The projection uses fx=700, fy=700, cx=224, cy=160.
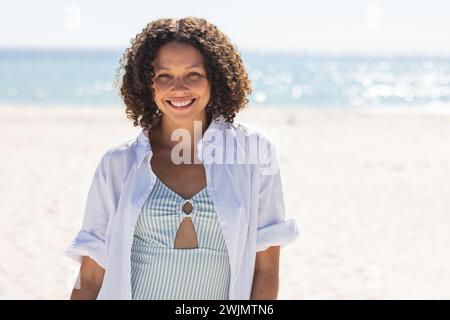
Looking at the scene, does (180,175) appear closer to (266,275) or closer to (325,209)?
(266,275)

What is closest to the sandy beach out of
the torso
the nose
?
the torso

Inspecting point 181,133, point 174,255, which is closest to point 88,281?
point 174,255

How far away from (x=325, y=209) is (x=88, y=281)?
7.10m

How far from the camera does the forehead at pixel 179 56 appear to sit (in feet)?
7.44

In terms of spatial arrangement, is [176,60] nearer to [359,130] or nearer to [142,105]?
[142,105]

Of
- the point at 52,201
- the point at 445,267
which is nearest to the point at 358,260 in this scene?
the point at 445,267

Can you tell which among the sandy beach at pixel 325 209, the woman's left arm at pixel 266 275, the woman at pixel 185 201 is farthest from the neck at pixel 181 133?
the sandy beach at pixel 325 209

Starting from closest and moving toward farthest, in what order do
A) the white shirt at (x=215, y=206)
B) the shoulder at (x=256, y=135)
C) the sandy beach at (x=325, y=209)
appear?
the white shirt at (x=215, y=206) → the shoulder at (x=256, y=135) → the sandy beach at (x=325, y=209)

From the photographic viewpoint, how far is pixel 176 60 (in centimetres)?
227

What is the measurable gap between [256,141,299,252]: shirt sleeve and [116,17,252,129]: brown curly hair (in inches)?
10.7

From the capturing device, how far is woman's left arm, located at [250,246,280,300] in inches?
88.3

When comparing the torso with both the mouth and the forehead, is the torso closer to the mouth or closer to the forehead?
the mouth

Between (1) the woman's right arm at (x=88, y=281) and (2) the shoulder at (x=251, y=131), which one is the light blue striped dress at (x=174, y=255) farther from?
(2) the shoulder at (x=251, y=131)

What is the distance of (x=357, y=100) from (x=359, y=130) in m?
21.1
